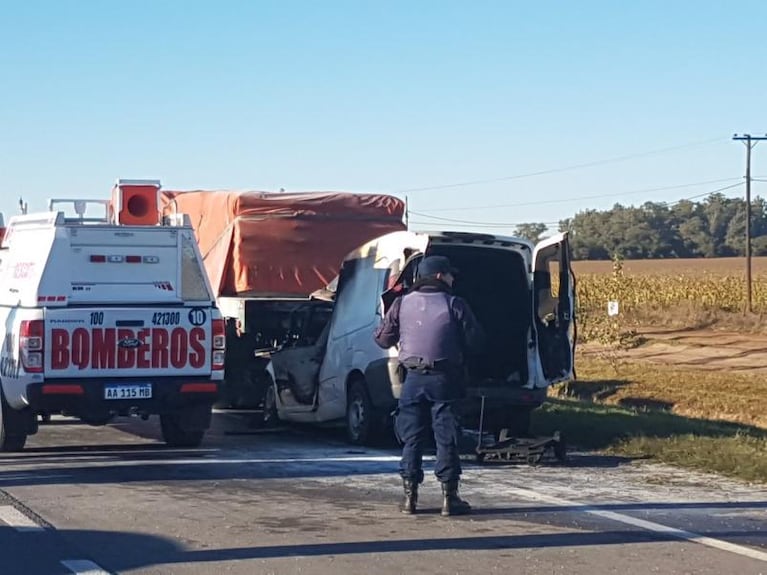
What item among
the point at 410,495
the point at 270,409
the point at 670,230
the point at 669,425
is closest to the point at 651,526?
the point at 410,495

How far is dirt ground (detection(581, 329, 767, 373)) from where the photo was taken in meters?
36.8

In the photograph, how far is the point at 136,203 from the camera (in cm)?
1384

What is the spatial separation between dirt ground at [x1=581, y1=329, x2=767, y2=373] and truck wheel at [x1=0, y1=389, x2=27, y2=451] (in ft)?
80.7

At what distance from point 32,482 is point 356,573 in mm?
4460

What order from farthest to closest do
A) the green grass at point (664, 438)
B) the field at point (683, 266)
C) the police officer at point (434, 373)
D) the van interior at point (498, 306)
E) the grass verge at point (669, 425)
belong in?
the field at point (683, 266), the van interior at point (498, 306), the grass verge at point (669, 425), the green grass at point (664, 438), the police officer at point (434, 373)

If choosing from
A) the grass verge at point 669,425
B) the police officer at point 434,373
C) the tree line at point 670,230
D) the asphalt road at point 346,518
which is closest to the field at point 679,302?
the grass verge at point 669,425

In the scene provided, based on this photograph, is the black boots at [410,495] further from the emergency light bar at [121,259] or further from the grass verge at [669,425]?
the emergency light bar at [121,259]

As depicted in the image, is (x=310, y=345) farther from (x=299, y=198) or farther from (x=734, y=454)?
(x=734, y=454)

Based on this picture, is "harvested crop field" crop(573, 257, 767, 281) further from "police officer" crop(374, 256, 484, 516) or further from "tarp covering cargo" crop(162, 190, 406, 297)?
"police officer" crop(374, 256, 484, 516)

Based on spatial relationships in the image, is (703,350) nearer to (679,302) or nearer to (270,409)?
(679,302)

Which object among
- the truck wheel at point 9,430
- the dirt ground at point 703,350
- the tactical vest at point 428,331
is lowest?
the truck wheel at point 9,430

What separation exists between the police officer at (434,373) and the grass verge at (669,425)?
3326 millimetres

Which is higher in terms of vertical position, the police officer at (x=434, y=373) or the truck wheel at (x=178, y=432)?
the police officer at (x=434, y=373)

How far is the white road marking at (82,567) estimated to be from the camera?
736 centimetres
